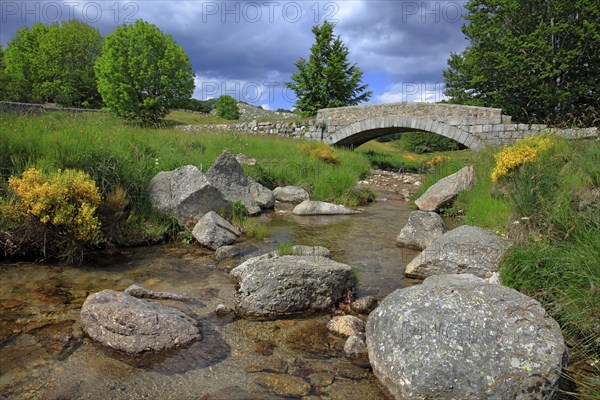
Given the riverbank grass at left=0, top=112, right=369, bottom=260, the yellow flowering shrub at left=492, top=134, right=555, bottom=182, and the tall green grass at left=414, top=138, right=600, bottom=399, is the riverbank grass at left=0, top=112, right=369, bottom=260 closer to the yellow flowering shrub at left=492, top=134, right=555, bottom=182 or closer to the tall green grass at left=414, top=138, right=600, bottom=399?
the tall green grass at left=414, top=138, right=600, bottom=399

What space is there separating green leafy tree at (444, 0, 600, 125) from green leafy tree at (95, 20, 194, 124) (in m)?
22.1

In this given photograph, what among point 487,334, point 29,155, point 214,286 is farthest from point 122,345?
point 29,155

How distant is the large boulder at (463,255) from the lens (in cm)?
512

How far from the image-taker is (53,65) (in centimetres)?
4047

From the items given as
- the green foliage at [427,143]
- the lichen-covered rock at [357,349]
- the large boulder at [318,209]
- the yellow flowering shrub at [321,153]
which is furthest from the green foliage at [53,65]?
the lichen-covered rock at [357,349]

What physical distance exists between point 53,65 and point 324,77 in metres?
28.7

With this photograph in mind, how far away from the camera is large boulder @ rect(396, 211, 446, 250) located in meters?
6.98

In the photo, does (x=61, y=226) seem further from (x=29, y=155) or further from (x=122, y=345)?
(x=122, y=345)

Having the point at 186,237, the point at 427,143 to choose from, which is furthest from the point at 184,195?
the point at 427,143

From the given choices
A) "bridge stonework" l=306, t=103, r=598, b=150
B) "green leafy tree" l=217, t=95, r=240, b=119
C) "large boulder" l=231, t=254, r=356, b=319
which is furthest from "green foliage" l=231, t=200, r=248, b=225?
"green leafy tree" l=217, t=95, r=240, b=119

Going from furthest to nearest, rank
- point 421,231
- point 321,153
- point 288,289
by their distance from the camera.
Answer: point 321,153 → point 421,231 → point 288,289

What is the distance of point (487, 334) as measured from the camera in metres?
2.93

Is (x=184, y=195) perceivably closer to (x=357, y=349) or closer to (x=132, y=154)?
(x=132, y=154)

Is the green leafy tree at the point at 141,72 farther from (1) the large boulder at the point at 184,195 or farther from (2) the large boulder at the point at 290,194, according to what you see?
(1) the large boulder at the point at 184,195
